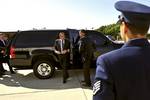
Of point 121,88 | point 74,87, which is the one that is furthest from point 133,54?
point 74,87

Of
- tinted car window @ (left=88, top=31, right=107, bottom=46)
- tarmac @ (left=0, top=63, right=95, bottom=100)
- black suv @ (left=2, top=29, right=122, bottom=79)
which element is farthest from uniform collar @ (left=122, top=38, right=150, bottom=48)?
tinted car window @ (left=88, top=31, right=107, bottom=46)

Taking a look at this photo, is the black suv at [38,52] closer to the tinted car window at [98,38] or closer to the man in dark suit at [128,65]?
the tinted car window at [98,38]

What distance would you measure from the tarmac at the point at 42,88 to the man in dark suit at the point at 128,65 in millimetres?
5904

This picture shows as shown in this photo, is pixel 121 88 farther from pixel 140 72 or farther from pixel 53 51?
pixel 53 51

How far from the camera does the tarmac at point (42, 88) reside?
797 centimetres

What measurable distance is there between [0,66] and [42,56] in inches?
73.9

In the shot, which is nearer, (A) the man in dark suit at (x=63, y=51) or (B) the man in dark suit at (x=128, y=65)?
(B) the man in dark suit at (x=128, y=65)

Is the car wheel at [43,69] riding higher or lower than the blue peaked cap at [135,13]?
lower

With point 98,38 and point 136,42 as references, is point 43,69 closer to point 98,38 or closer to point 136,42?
point 98,38

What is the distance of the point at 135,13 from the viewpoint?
71.5 inches

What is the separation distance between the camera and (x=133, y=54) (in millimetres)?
1826

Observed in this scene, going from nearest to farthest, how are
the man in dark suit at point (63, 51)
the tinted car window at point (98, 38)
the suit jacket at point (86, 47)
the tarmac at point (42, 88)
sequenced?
1. the tarmac at point (42, 88)
2. the suit jacket at point (86, 47)
3. the man in dark suit at point (63, 51)
4. the tinted car window at point (98, 38)

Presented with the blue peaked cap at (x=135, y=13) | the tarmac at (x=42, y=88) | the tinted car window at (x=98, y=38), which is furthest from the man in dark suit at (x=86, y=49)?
the blue peaked cap at (x=135, y=13)

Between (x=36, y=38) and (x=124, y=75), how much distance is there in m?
9.09
